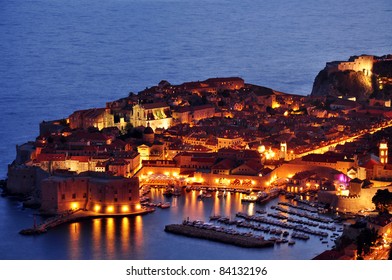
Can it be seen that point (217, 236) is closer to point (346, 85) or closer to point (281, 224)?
point (281, 224)

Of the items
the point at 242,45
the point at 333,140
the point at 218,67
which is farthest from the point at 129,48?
the point at 333,140

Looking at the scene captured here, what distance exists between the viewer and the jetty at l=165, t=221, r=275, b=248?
17.1 metres

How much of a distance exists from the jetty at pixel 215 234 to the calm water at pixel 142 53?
223 millimetres

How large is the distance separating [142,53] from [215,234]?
78.8 ft

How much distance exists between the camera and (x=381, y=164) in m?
19.9

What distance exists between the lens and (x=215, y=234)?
17484 mm

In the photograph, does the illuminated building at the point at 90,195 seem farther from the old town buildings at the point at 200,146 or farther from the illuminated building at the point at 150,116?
the illuminated building at the point at 150,116

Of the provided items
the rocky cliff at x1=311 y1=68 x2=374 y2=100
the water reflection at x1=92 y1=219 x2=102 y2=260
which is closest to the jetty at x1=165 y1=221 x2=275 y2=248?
the water reflection at x1=92 y1=219 x2=102 y2=260

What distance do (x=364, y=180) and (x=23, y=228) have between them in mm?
4655

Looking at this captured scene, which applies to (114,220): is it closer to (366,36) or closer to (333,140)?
(333,140)

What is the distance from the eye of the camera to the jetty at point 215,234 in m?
17.1

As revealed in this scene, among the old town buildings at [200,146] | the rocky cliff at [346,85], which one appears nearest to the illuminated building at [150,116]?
the old town buildings at [200,146]

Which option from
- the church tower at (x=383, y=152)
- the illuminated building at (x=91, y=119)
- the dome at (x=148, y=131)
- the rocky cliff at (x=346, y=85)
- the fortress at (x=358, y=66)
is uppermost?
the fortress at (x=358, y=66)

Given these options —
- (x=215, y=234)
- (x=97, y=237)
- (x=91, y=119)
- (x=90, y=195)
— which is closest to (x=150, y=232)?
(x=97, y=237)
